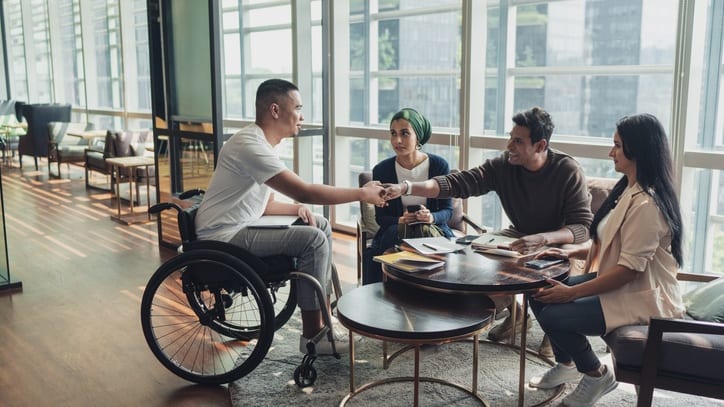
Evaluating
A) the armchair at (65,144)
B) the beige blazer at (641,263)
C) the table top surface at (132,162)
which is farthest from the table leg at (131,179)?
the beige blazer at (641,263)

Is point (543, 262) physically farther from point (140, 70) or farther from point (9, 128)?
point (9, 128)

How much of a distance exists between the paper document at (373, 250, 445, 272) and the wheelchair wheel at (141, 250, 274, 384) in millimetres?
491

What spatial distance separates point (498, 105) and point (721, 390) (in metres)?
2.84

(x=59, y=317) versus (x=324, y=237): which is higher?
(x=324, y=237)

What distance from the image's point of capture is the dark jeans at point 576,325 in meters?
2.21

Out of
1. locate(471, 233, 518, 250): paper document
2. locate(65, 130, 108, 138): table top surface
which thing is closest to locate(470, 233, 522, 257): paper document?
locate(471, 233, 518, 250): paper document

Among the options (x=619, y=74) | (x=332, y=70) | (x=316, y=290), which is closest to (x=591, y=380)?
(x=316, y=290)

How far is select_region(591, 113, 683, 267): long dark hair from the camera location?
6.98ft

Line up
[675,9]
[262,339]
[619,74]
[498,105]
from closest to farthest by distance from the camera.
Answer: [262,339] < [675,9] < [619,74] < [498,105]

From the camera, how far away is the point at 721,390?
75.3 inches

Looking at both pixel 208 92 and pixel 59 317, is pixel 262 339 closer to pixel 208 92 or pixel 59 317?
pixel 59 317

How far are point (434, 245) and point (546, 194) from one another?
571mm

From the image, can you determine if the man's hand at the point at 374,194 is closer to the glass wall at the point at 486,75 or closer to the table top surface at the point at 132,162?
the glass wall at the point at 486,75

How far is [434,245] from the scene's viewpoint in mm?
2748
